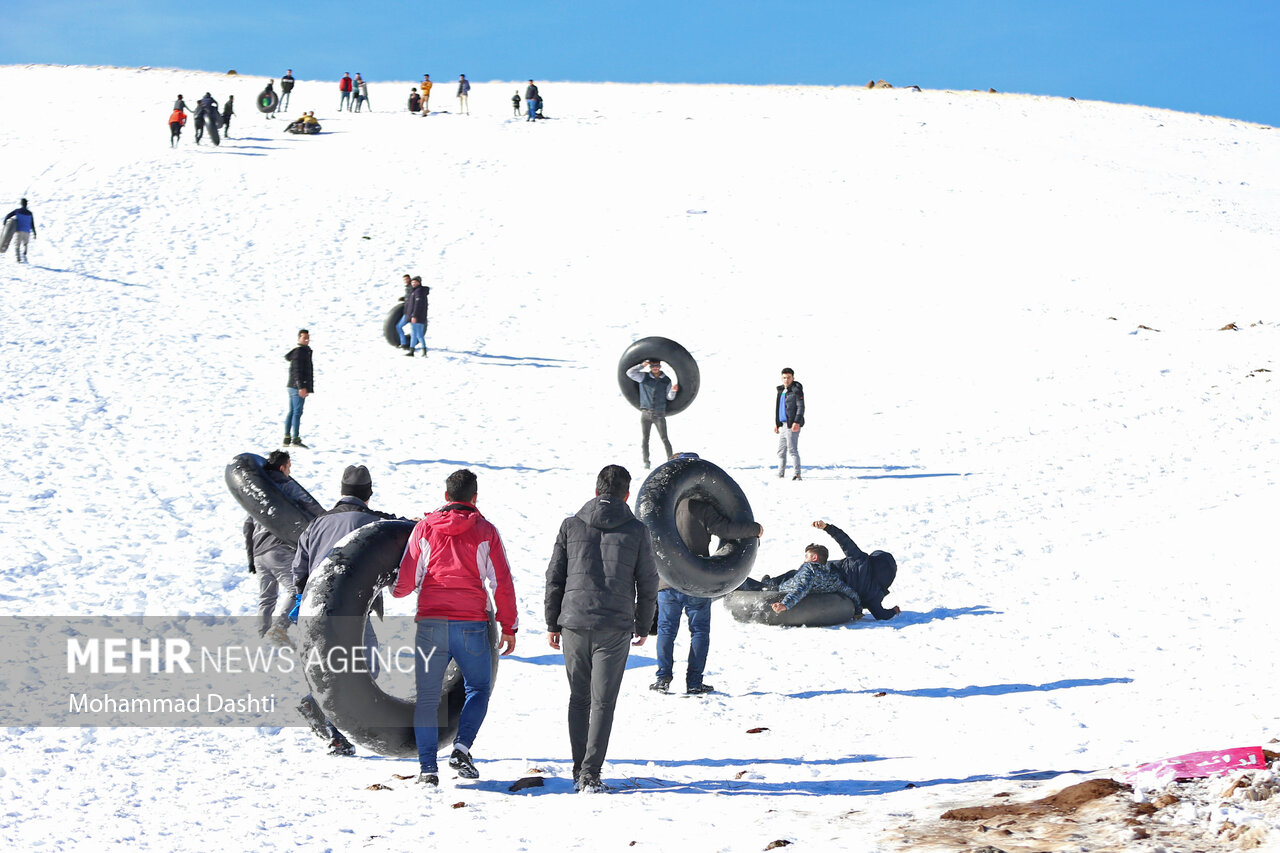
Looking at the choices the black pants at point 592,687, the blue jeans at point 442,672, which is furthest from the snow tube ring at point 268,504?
the black pants at point 592,687

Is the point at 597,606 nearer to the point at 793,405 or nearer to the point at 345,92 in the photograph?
the point at 793,405

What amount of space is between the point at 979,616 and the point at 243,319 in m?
16.6

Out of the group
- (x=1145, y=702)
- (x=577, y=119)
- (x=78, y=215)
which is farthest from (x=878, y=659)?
(x=577, y=119)

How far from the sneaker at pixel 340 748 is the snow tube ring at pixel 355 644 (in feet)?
1.81

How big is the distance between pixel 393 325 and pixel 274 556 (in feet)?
45.1

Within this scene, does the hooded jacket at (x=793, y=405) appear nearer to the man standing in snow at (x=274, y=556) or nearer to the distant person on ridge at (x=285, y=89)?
the man standing in snow at (x=274, y=556)

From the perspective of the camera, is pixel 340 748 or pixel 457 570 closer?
pixel 457 570

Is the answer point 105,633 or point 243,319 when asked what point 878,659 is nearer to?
point 105,633

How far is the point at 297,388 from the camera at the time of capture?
14320 mm

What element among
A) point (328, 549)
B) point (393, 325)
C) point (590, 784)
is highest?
point (393, 325)

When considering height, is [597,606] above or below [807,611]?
above

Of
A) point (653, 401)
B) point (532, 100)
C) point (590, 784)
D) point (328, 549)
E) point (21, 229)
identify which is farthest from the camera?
point (532, 100)

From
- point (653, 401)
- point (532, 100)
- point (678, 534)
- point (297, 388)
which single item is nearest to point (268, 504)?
point (678, 534)

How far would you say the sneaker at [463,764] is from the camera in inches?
227
